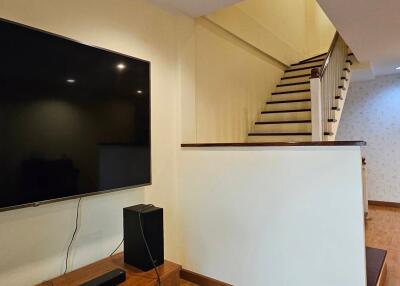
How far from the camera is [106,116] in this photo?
5.82 ft

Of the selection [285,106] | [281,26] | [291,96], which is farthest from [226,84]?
[281,26]

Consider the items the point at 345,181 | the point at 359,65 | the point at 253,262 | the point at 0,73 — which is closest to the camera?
the point at 0,73

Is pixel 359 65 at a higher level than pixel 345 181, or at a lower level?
higher

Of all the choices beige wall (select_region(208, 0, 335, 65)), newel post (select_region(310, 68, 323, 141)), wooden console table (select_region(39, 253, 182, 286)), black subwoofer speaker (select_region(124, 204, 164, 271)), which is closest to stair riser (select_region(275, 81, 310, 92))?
beige wall (select_region(208, 0, 335, 65))

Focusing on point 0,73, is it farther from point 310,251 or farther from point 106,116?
point 310,251

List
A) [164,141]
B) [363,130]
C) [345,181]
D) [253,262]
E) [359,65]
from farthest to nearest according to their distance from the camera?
[363,130]
[359,65]
[164,141]
[253,262]
[345,181]

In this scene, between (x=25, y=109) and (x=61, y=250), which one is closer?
(x=25, y=109)

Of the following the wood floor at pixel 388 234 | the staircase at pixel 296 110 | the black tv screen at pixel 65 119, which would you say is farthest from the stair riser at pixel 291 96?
the black tv screen at pixel 65 119

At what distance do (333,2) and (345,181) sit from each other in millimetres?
1710

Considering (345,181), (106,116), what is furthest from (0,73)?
(345,181)

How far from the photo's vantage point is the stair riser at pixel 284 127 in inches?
142

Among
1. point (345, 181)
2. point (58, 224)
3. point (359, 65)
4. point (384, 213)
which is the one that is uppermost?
point (359, 65)

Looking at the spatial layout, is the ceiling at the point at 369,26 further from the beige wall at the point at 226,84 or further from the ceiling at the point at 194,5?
the beige wall at the point at 226,84

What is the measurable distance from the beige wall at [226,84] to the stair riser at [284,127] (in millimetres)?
149
